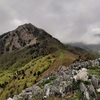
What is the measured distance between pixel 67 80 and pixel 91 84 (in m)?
5.07

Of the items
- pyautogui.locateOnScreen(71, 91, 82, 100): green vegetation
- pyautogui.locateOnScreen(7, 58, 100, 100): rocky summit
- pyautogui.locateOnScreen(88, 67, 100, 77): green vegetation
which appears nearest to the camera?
pyautogui.locateOnScreen(71, 91, 82, 100): green vegetation

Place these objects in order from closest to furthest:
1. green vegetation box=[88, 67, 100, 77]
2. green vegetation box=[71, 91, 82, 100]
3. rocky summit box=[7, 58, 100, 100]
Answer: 1. green vegetation box=[71, 91, 82, 100]
2. rocky summit box=[7, 58, 100, 100]
3. green vegetation box=[88, 67, 100, 77]

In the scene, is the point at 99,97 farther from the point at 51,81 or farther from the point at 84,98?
the point at 51,81

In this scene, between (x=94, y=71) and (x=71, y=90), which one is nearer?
(x=71, y=90)

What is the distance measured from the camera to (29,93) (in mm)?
47656

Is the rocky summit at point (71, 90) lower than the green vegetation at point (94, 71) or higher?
lower

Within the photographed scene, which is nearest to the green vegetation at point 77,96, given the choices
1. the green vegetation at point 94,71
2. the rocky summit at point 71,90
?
the rocky summit at point 71,90

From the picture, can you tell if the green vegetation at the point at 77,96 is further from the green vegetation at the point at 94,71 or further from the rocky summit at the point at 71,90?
the green vegetation at the point at 94,71

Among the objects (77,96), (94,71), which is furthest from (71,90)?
(94,71)

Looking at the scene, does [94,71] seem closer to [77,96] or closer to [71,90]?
[71,90]

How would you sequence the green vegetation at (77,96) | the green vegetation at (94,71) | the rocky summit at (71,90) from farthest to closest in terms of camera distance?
the green vegetation at (94,71) < the rocky summit at (71,90) < the green vegetation at (77,96)

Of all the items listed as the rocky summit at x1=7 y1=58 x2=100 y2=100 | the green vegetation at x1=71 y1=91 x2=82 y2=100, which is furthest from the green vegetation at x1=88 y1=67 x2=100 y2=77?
the green vegetation at x1=71 y1=91 x2=82 y2=100

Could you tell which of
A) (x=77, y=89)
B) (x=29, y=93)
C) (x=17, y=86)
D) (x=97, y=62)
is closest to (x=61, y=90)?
(x=77, y=89)

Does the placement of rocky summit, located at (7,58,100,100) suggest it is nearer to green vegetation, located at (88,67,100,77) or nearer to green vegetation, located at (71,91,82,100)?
green vegetation, located at (71,91,82,100)
